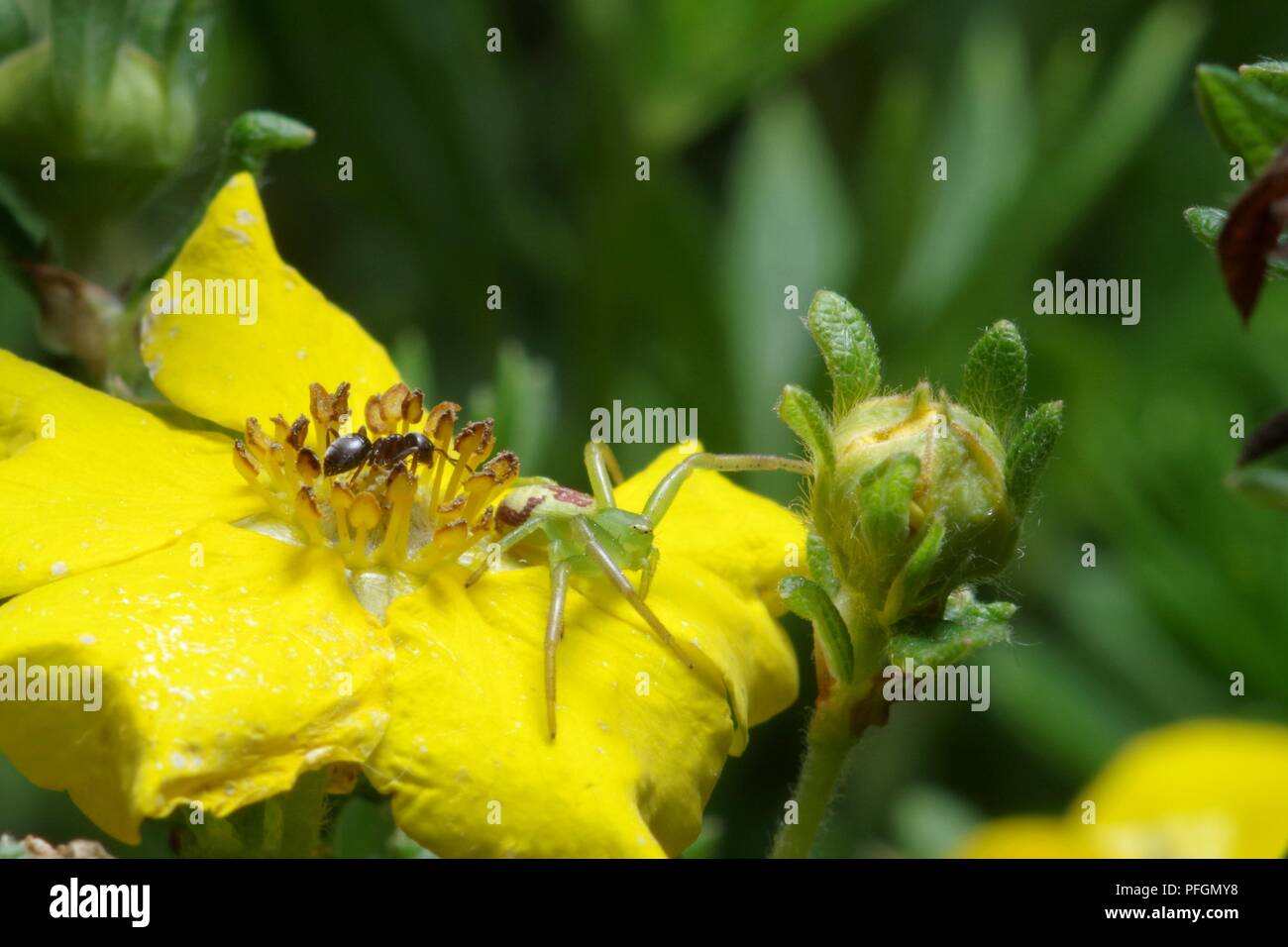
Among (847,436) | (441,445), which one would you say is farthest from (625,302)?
(847,436)

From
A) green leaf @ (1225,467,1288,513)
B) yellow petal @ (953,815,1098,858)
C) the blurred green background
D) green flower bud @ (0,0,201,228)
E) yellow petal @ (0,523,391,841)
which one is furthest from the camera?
the blurred green background

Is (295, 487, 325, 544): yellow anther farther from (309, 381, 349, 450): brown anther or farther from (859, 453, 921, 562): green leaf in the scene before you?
(859, 453, 921, 562): green leaf

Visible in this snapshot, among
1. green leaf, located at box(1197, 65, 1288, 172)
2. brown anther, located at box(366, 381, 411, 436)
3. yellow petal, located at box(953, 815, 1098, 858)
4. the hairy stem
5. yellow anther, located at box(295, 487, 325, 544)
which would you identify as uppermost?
green leaf, located at box(1197, 65, 1288, 172)

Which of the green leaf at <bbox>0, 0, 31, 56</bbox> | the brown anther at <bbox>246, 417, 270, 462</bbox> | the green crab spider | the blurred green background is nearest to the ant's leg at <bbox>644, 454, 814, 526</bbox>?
the green crab spider

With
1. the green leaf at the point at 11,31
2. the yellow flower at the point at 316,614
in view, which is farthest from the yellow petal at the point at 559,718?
the green leaf at the point at 11,31

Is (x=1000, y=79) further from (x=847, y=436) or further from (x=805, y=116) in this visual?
(x=847, y=436)

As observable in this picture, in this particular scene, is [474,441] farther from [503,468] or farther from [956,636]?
[956,636]
